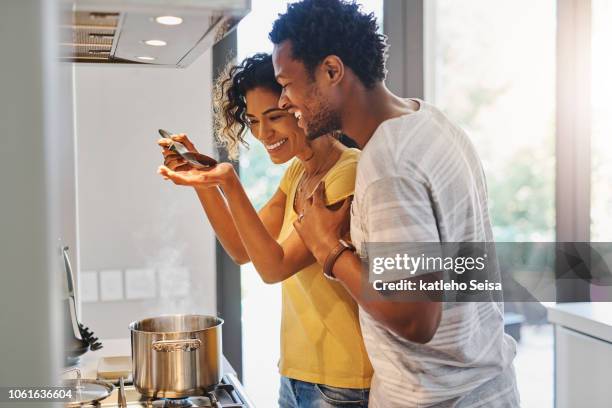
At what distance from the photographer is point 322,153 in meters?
1.44

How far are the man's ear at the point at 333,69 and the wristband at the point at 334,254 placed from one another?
1.06 feet

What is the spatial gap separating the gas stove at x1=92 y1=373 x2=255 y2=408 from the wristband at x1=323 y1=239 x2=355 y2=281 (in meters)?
0.26

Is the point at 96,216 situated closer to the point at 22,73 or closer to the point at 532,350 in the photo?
the point at 532,350

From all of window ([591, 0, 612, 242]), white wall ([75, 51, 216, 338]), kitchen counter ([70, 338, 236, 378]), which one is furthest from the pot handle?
window ([591, 0, 612, 242])

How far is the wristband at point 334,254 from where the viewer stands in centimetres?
115

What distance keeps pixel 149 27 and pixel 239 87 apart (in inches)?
22.6

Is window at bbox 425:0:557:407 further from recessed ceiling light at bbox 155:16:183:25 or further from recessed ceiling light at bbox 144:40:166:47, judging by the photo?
recessed ceiling light at bbox 155:16:183:25

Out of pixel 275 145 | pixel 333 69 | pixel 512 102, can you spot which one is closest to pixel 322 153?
pixel 275 145

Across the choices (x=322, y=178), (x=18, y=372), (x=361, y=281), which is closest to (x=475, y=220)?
(x=361, y=281)

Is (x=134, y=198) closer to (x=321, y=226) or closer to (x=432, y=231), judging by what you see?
(x=321, y=226)

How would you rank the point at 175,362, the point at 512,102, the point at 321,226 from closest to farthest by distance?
the point at 175,362 < the point at 321,226 < the point at 512,102

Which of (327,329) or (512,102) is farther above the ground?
(512,102)

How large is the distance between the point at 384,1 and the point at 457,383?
1.68 metres

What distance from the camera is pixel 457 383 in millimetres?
1085
